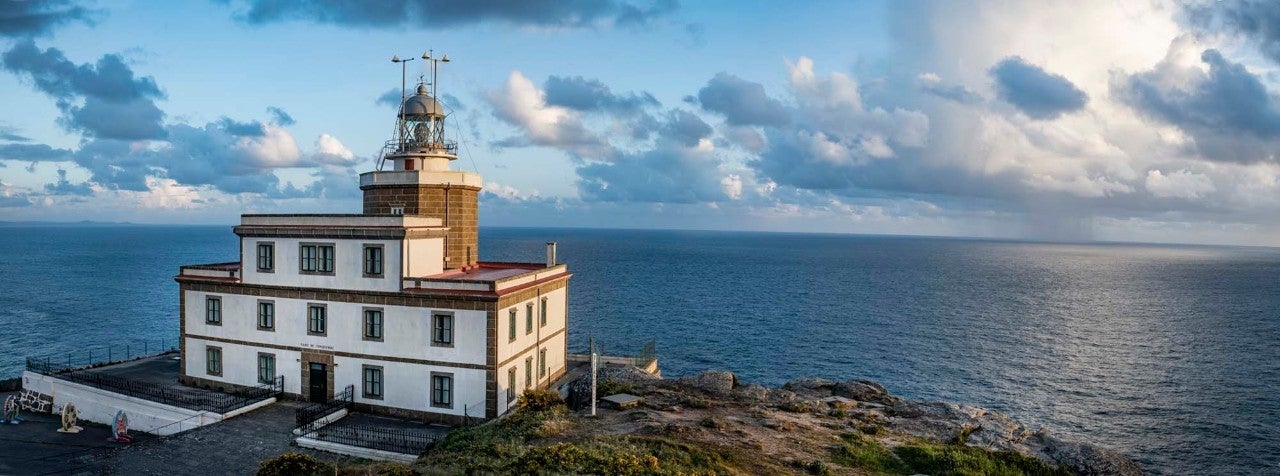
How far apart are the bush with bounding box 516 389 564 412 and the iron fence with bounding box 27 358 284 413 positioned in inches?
523

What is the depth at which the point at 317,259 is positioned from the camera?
32656 mm

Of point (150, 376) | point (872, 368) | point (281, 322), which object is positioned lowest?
point (872, 368)

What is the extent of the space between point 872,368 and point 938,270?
138m

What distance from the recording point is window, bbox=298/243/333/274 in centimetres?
3241

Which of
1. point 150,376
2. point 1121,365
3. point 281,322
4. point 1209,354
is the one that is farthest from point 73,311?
point 1209,354

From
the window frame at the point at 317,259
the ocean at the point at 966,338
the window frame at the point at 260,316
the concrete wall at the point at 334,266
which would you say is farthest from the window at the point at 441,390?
the ocean at the point at 966,338

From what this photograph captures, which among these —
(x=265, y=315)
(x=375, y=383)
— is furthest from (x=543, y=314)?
(x=265, y=315)

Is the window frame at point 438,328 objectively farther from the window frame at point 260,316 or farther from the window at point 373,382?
the window frame at point 260,316

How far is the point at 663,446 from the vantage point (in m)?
21.8

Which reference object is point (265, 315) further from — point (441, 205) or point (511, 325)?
point (511, 325)

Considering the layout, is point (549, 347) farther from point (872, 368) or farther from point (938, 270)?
point (938, 270)

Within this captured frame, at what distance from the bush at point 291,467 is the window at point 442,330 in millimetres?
9226

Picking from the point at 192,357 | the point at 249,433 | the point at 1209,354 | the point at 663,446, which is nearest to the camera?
the point at 663,446

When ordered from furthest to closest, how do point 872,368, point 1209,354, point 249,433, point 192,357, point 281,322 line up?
point 1209,354 < point 872,368 < point 192,357 < point 281,322 < point 249,433
